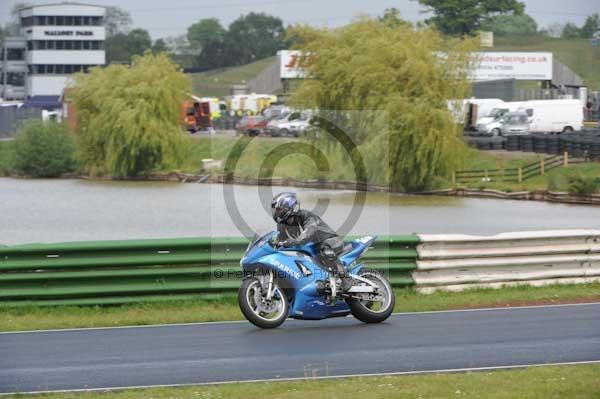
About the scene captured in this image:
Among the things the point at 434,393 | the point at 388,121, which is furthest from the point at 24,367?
the point at 388,121

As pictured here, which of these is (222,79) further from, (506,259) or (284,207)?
(284,207)

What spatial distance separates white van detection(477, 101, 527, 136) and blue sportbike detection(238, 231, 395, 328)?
4949 cm

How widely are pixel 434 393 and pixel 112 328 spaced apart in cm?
540

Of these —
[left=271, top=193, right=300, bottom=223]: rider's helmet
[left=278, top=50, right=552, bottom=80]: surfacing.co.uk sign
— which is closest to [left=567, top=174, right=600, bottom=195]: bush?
[left=271, top=193, right=300, bottom=223]: rider's helmet

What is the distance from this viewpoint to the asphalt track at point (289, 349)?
10422mm

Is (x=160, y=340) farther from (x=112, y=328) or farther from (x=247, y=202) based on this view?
(x=247, y=202)

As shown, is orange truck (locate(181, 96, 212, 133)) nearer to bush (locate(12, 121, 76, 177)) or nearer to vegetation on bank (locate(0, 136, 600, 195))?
vegetation on bank (locate(0, 136, 600, 195))

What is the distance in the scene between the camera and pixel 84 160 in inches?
2500

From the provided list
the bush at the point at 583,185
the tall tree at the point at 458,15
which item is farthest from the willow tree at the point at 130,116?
the tall tree at the point at 458,15

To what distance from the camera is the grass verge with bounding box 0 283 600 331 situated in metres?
14.0

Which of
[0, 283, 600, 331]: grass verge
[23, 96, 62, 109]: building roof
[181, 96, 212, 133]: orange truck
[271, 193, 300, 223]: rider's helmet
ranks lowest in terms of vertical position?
[0, 283, 600, 331]: grass verge

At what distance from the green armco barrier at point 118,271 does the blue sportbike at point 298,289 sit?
2029mm

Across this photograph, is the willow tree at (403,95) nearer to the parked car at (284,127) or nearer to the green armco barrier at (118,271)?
the parked car at (284,127)

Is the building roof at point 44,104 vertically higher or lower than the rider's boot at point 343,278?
higher
